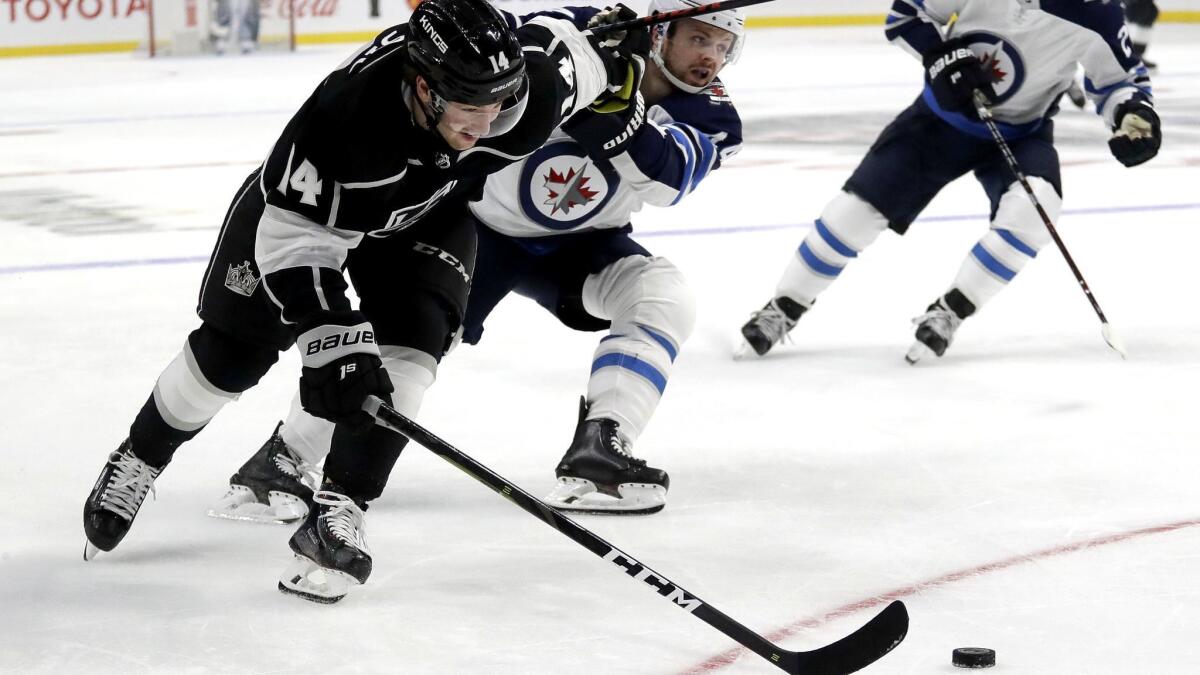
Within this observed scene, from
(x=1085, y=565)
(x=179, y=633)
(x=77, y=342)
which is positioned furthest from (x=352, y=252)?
(x=77, y=342)

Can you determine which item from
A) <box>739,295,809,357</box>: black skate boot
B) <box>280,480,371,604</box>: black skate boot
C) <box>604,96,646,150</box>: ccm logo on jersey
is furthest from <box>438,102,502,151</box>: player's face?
<box>739,295,809,357</box>: black skate boot

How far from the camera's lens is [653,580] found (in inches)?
82.2

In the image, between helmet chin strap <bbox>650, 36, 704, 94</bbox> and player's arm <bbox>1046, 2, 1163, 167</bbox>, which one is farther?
player's arm <bbox>1046, 2, 1163, 167</bbox>

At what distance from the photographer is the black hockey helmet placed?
6.57 ft

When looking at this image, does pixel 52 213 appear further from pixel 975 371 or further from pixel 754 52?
pixel 754 52

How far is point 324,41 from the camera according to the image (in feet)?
43.1

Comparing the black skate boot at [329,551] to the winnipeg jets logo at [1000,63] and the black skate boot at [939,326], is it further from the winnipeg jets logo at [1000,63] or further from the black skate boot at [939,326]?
the winnipeg jets logo at [1000,63]

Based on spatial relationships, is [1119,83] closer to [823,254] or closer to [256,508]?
[823,254]

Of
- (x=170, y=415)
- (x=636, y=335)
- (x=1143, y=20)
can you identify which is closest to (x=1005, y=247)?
(x=636, y=335)

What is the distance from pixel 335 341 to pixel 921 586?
0.92 m

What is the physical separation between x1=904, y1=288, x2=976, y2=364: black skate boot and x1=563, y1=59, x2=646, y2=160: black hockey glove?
1.45 metres

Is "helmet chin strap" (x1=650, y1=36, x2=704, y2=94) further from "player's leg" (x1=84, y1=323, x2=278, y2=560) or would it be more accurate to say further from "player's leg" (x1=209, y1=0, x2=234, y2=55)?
"player's leg" (x1=209, y1=0, x2=234, y2=55)

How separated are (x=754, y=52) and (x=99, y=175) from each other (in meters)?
6.79

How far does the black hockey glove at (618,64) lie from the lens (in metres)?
2.45
